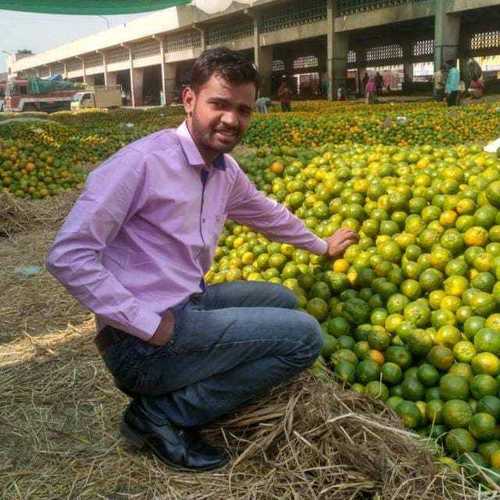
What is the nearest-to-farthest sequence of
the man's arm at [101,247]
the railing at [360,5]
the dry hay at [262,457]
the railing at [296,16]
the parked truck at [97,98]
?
the man's arm at [101,247]
the dry hay at [262,457]
the railing at [360,5]
the railing at [296,16]
the parked truck at [97,98]

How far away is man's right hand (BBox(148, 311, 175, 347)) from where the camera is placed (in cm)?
240

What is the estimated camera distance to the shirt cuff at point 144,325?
7.64ft

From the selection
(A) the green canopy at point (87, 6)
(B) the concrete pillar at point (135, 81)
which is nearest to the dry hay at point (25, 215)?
(A) the green canopy at point (87, 6)

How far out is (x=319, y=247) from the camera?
12.3 ft

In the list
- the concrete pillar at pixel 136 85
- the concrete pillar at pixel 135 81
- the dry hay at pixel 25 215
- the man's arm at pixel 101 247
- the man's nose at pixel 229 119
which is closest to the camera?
the man's arm at pixel 101 247

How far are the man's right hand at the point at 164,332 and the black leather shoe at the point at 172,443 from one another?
454 millimetres

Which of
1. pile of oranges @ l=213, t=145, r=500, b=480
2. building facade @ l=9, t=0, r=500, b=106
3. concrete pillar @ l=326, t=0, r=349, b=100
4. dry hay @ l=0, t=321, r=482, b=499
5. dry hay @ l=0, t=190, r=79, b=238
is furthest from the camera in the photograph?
concrete pillar @ l=326, t=0, r=349, b=100

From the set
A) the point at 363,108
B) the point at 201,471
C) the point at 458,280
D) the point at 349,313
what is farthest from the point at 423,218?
the point at 363,108

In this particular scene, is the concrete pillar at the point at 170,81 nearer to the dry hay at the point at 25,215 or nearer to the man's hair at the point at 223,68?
the dry hay at the point at 25,215

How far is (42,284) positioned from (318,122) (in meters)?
10.1

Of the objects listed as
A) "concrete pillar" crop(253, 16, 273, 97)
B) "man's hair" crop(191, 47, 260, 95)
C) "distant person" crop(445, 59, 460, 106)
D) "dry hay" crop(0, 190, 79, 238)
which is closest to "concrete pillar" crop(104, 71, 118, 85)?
"concrete pillar" crop(253, 16, 273, 97)

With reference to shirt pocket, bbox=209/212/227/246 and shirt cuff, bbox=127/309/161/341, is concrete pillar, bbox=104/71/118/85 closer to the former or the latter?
shirt pocket, bbox=209/212/227/246

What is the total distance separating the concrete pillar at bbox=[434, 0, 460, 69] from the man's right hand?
72.9ft

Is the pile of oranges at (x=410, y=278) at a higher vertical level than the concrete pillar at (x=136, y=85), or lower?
lower
